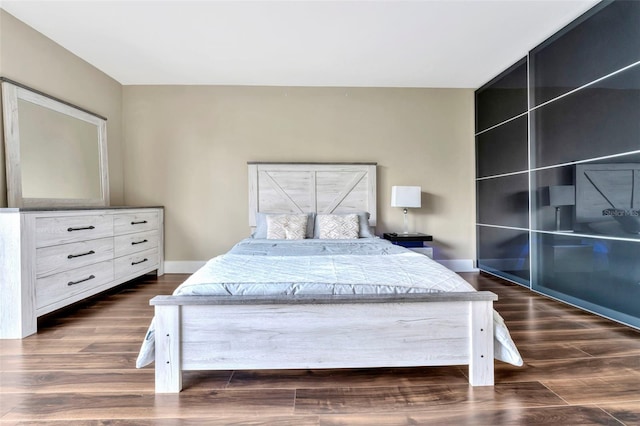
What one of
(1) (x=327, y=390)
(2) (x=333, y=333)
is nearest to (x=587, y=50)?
(2) (x=333, y=333)

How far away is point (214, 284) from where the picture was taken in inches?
59.0

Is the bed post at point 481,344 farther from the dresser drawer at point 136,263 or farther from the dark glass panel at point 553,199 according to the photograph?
the dresser drawer at point 136,263

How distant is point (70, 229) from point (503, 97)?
183 inches

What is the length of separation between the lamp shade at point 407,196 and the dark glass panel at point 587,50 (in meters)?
1.49

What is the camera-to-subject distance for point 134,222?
3.35 metres

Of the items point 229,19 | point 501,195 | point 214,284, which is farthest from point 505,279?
point 229,19

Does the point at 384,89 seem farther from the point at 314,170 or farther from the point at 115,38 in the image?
the point at 115,38

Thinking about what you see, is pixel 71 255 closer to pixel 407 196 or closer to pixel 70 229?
pixel 70 229

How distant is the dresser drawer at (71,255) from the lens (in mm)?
2234

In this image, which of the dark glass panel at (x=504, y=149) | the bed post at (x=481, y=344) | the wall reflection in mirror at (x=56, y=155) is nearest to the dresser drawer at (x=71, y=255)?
the wall reflection in mirror at (x=56, y=155)

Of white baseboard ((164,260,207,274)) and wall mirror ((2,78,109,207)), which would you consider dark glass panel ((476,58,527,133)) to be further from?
wall mirror ((2,78,109,207))

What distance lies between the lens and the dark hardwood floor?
4.21 ft

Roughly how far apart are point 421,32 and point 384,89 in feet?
4.17

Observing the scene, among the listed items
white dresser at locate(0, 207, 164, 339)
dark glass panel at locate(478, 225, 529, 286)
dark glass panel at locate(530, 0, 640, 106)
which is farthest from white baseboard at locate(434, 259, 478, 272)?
white dresser at locate(0, 207, 164, 339)
